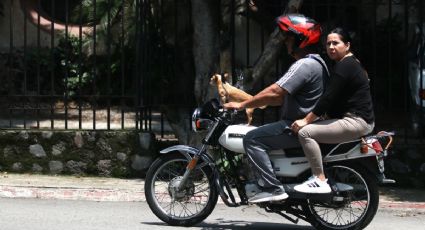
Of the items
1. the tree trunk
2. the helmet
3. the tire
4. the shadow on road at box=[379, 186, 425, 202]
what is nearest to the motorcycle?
the tire

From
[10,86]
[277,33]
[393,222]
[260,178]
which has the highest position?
[277,33]

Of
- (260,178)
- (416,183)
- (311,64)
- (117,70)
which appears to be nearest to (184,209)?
(260,178)

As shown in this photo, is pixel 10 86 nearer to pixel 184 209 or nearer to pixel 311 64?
pixel 184 209

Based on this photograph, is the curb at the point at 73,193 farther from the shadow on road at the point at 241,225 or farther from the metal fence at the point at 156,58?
the shadow on road at the point at 241,225

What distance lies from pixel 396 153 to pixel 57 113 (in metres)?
5.67

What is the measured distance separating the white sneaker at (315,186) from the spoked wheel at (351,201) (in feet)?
0.44

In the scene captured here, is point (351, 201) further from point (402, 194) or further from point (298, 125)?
point (402, 194)

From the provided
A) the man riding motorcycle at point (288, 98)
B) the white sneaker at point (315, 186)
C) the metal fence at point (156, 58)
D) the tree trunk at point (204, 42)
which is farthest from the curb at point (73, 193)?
the white sneaker at point (315, 186)

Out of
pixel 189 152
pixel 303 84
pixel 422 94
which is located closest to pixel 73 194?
pixel 189 152

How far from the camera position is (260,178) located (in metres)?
6.72

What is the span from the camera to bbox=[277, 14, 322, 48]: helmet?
6.68 meters

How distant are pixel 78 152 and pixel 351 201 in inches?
171

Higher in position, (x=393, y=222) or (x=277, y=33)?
(x=277, y=33)

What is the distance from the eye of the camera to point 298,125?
21.7 ft
